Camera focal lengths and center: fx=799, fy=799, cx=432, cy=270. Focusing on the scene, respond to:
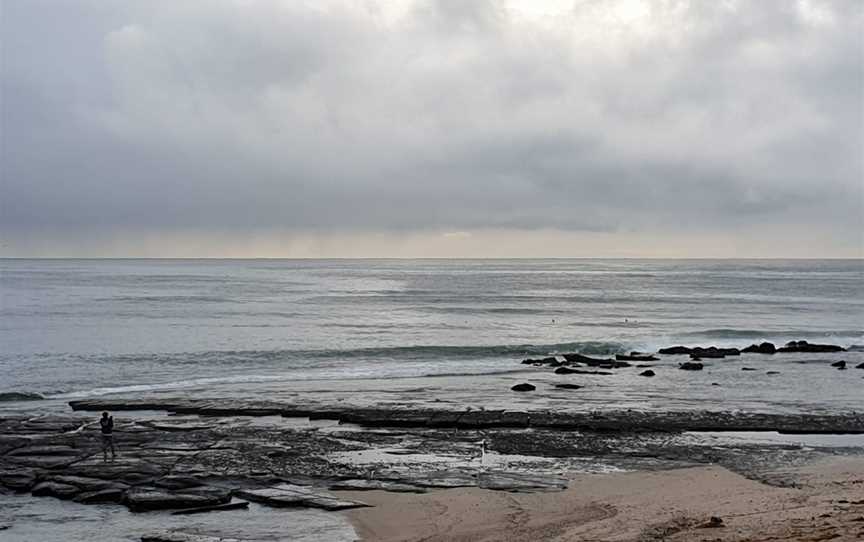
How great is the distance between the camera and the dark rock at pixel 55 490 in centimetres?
1981

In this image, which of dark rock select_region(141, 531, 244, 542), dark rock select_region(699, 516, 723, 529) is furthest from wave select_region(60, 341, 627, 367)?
dark rock select_region(699, 516, 723, 529)

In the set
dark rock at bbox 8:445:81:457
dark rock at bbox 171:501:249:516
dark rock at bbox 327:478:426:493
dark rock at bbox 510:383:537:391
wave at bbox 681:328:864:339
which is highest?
dark rock at bbox 8:445:81:457

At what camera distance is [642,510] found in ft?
59.5

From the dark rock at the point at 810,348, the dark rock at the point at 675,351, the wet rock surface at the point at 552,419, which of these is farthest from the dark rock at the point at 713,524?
the dark rock at the point at 810,348

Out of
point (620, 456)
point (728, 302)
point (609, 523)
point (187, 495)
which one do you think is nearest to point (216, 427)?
point (187, 495)

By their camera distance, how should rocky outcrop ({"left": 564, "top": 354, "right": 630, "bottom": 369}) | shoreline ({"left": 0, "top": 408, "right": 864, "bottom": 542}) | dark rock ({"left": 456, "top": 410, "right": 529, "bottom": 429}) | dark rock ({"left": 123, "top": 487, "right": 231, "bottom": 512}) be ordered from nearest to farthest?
shoreline ({"left": 0, "top": 408, "right": 864, "bottom": 542}), dark rock ({"left": 123, "top": 487, "right": 231, "bottom": 512}), dark rock ({"left": 456, "top": 410, "right": 529, "bottom": 429}), rocky outcrop ({"left": 564, "top": 354, "right": 630, "bottom": 369})

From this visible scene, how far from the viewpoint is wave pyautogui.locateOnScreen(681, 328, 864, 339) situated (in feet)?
217

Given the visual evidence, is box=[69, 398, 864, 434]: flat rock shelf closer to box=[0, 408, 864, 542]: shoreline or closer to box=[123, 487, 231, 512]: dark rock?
box=[0, 408, 864, 542]: shoreline

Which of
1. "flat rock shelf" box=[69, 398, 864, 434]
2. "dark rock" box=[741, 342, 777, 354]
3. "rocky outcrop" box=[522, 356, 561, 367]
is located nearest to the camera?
"flat rock shelf" box=[69, 398, 864, 434]

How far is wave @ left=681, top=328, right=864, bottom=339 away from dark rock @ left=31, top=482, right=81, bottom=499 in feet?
182

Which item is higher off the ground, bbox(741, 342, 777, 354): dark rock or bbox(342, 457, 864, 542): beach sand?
bbox(342, 457, 864, 542): beach sand

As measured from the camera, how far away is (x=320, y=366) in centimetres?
4800

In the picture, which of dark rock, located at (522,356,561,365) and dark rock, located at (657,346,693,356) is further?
dark rock, located at (657,346,693,356)

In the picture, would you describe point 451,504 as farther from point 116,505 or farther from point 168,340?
point 168,340
